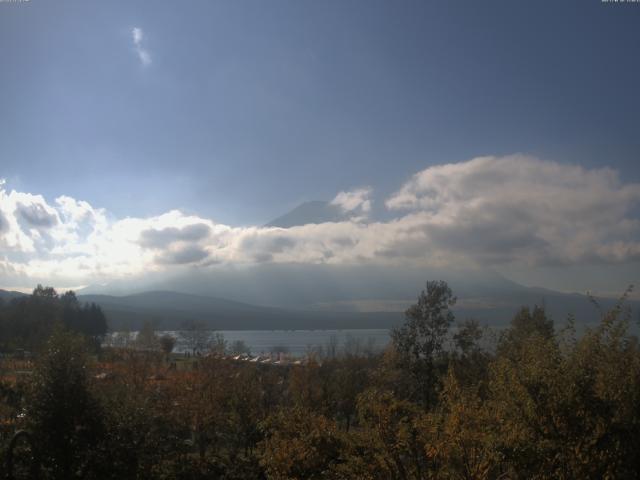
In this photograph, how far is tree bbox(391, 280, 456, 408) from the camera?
25031 mm

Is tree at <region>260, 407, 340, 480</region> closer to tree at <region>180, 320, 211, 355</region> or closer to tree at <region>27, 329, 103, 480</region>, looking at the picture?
tree at <region>27, 329, 103, 480</region>

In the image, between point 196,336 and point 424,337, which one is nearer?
point 424,337

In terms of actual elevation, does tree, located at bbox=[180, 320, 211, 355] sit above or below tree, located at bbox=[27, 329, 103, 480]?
below

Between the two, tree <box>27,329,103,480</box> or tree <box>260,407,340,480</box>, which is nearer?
tree <box>260,407,340,480</box>

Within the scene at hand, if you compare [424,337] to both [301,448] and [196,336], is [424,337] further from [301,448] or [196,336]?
[196,336]

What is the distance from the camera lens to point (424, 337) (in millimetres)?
25031

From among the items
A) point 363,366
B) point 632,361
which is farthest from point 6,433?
point 363,366

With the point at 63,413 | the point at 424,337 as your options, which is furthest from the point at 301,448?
the point at 424,337

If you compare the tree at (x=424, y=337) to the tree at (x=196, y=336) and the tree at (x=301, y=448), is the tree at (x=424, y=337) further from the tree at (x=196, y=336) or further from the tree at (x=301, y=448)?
the tree at (x=196, y=336)

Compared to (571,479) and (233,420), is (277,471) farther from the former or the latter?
(233,420)

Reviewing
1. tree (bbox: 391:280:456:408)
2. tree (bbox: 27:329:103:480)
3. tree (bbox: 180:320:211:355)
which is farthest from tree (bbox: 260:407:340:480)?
tree (bbox: 180:320:211:355)

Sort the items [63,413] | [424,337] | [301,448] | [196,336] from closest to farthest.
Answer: [301,448], [63,413], [424,337], [196,336]

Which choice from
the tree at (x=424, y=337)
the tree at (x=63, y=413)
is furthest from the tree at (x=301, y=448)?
the tree at (x=424, y=337)

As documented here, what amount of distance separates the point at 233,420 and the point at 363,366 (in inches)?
952
